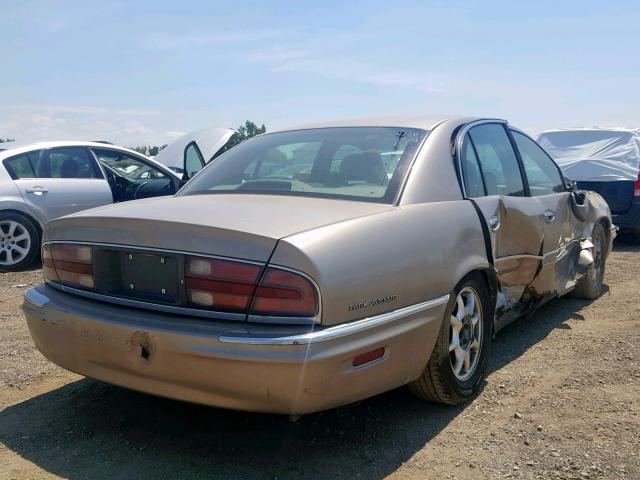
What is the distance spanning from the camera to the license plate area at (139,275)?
2648mm

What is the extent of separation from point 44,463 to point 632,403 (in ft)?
9.38

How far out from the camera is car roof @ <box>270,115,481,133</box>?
3.65 metres

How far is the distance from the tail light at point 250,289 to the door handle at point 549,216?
2.41m

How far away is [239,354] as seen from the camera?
2402 mm

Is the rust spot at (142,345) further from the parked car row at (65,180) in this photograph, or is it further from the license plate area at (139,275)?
the parked car row at (65,180)

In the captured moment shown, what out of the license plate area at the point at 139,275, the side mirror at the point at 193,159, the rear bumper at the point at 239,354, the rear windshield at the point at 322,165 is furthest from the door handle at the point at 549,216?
the side mirror at the point at 193,159

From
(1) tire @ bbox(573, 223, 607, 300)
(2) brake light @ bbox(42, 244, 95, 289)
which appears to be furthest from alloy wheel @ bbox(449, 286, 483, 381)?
(1) tire @ bbox(573, 223, 607, 300)

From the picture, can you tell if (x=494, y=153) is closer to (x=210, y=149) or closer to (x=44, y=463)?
(x=44, y=463)

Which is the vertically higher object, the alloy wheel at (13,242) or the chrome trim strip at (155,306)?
the chrome trim strip at (155,306)

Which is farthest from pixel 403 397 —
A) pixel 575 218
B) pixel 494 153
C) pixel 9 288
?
pixel 9 288

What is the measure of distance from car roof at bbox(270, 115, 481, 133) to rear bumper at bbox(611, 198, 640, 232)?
512 cm

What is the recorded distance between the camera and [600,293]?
5.77 metres

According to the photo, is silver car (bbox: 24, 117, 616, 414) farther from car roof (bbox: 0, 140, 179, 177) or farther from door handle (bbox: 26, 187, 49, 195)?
car roof (bbox: 0, 140, 179, 177)

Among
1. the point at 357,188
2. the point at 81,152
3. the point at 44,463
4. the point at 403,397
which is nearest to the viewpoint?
the point at 44,463
